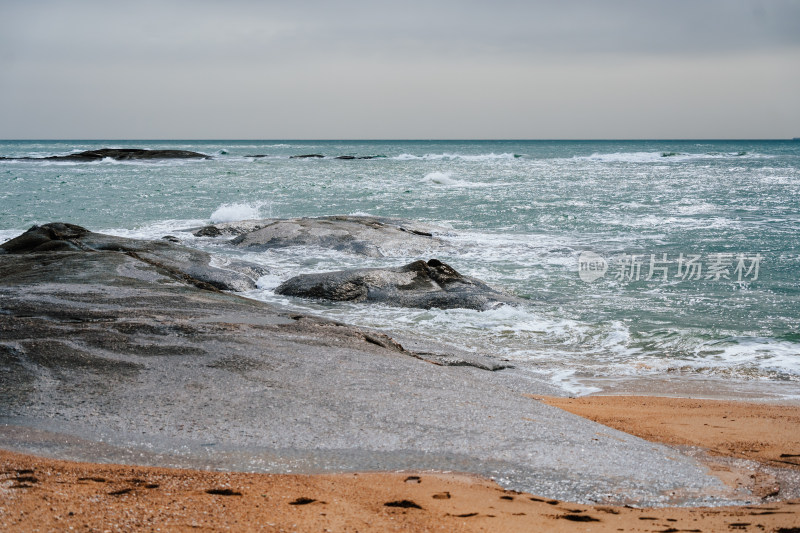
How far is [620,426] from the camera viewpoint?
5738 mm

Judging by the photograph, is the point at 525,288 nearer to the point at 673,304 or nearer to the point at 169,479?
the point at 673,304

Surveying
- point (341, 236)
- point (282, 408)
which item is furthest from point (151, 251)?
point (282, 408)

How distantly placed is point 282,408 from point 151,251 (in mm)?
8853

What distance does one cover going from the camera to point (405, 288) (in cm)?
1166

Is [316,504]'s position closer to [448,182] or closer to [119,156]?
[448,182]

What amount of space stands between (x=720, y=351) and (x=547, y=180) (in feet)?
128

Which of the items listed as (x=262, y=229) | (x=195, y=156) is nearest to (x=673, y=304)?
(x=262, y=229)

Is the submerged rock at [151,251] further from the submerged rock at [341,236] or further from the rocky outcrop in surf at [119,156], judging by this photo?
the rocky outcrop in surf at [119,156]

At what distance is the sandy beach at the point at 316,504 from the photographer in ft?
10.6
